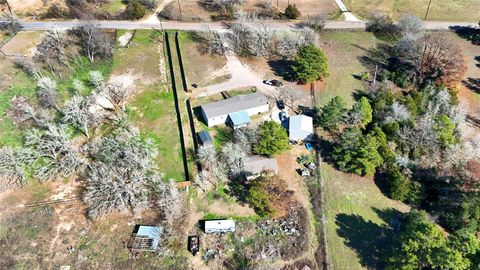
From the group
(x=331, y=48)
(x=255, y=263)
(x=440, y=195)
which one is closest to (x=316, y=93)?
(x=331, y=48)

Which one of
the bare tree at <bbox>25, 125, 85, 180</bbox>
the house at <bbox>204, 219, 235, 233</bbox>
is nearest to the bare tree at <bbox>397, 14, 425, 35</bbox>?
the house at <bbox>204, 219, 235, 233</bbox>

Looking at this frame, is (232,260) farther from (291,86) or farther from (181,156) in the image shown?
(291,86)

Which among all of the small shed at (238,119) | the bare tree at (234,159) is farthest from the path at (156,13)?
the bare tree at (234,159)

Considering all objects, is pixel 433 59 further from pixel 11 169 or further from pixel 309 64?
pixel 11 169

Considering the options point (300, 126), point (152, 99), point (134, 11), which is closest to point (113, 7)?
point (134, 11)

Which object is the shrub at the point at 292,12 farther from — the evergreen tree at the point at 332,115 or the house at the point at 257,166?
the house at the point at 257,166

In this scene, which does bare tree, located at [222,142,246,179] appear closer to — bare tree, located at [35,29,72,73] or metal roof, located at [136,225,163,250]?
metal roof, located at [136,225,163,250]
